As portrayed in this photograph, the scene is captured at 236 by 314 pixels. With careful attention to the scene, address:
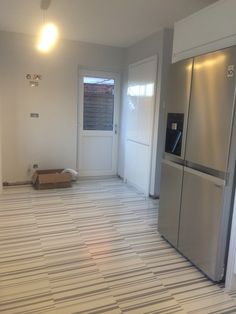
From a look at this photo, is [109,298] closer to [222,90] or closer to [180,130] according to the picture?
[180,130]

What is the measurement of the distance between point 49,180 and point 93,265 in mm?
2452

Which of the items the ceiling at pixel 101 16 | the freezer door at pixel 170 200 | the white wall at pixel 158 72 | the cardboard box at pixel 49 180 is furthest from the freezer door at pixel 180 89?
the cardboard box at pixel 49 180

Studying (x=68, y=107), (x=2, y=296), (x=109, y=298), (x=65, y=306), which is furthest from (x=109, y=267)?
(x=68, y=107)

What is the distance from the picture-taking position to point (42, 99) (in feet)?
15.9

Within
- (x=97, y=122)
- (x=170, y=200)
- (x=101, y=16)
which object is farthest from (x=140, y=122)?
(x=170, y=200)

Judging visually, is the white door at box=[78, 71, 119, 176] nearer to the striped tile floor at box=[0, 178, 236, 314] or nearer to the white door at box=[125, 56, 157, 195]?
the white door at box=[125, 56, 157, 195]

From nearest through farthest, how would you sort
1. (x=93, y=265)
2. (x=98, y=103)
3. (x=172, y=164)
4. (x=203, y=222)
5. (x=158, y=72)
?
(x=203, y=222)
(x=93, y=265)
(x=172, y=164)
(x=158, y=72)
(x=98, y=103)

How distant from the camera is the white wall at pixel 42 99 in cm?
458

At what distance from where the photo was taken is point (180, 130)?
8.80 feet

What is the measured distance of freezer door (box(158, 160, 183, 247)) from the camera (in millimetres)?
2744

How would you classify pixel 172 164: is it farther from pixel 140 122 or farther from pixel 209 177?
pixel 140 122

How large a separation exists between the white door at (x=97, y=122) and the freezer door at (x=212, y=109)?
10.1 ft

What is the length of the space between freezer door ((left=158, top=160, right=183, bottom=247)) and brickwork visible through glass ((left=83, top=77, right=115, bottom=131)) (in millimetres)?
2680

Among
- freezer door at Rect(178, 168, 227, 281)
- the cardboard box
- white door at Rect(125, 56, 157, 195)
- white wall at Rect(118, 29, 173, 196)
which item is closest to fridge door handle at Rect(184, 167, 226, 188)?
freezer door at Rect(178, 168, 227, 281)
